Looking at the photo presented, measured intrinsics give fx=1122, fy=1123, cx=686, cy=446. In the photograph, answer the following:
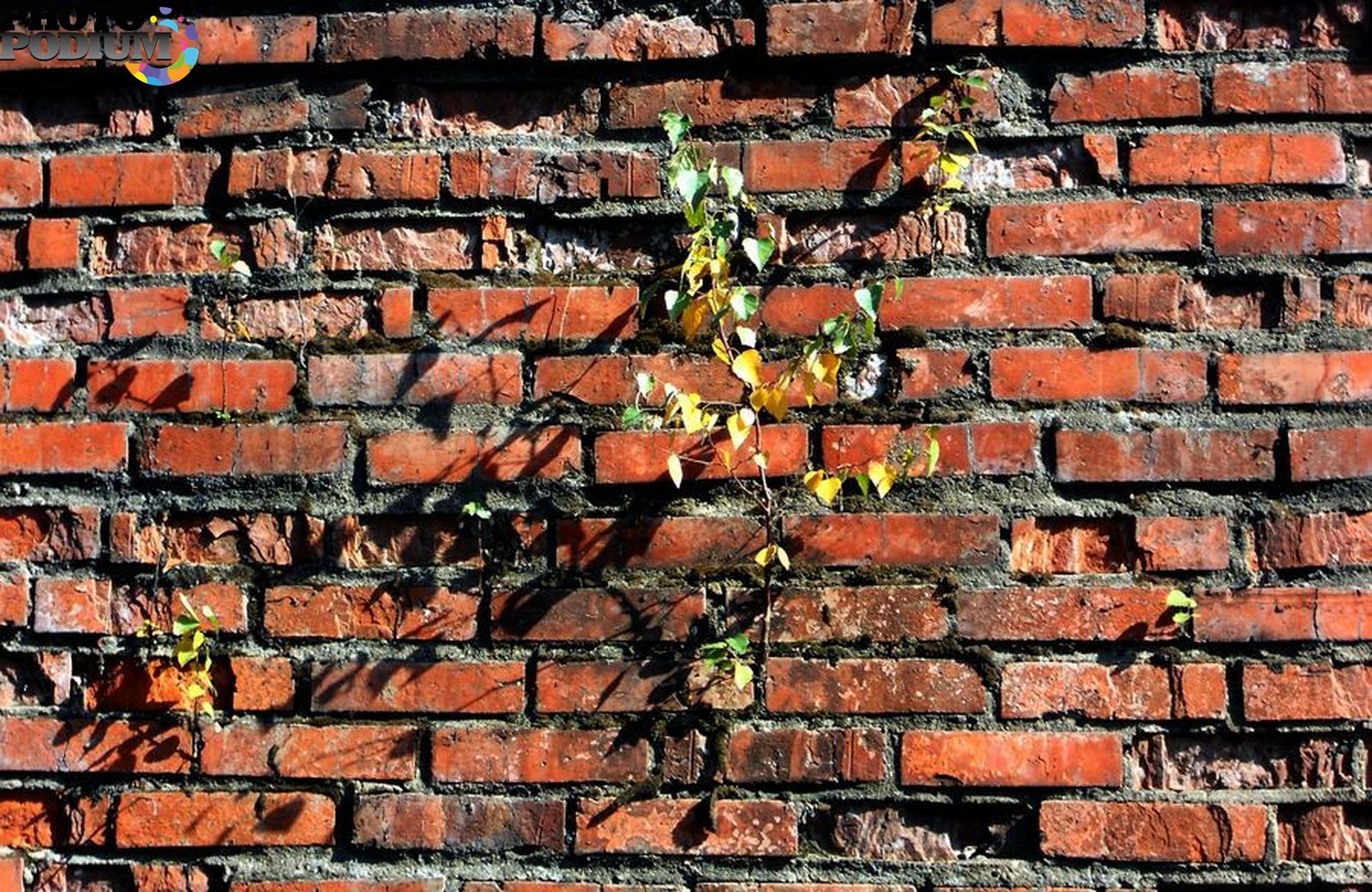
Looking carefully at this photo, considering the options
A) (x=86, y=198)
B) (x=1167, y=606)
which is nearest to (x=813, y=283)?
(x=1167, y=606)

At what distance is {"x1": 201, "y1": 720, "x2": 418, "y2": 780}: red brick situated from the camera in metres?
1.64

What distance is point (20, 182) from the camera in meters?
1.76

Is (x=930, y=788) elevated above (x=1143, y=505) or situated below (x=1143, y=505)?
below

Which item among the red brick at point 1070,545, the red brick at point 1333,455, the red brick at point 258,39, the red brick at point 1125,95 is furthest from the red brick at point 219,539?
the red brick at point 1333,455

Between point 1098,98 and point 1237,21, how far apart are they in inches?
9.3

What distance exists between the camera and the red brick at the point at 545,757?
162cm

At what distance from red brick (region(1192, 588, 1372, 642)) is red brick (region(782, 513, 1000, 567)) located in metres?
0.31

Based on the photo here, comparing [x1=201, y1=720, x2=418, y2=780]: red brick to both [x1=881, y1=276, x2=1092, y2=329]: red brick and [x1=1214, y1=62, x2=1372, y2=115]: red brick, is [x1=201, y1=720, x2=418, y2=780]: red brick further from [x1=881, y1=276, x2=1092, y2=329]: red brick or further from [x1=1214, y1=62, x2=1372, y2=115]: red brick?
[x1=1214, y1=62, x2=1372, y2=115]: red brick

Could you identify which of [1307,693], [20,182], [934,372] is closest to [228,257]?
[20,182]

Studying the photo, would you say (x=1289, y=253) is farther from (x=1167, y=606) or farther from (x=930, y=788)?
(x=930, y=788)

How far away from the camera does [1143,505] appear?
1.62 meters

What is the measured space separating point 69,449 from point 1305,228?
187cm

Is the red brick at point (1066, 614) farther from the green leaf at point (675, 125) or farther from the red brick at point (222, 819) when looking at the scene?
the red brick at point (222, 819)

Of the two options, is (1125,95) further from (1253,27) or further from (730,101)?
(730,101)
